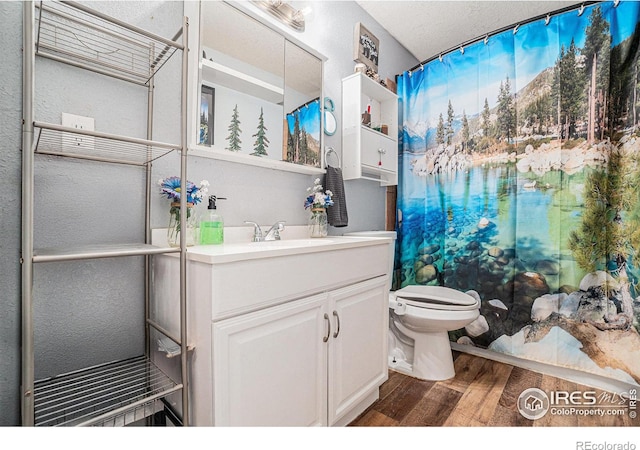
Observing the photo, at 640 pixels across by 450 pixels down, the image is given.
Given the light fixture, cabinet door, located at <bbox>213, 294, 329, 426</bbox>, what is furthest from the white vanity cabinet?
the light fixture

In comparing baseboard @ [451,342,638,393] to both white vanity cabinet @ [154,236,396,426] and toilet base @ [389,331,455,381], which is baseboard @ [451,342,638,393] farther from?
white vanity cabinet @ [154,236,396,426]

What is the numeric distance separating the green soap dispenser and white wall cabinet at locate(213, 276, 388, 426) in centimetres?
42

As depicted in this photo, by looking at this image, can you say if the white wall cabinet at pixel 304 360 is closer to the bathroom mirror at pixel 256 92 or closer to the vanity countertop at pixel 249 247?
the vanity countertop at pixel 249 247

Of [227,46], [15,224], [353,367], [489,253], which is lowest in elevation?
[353,367]

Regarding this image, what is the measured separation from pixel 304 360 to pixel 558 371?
1769 mm

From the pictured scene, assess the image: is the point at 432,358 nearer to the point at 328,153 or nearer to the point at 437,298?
the point at 437,298

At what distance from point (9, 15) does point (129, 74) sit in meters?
0.32

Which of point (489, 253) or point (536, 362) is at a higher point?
point (489, 253)

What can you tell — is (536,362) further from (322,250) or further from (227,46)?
(227,46)

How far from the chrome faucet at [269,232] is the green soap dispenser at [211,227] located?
7.5 inches

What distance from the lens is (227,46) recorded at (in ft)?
4.60

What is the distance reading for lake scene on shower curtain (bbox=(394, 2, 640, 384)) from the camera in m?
1.73

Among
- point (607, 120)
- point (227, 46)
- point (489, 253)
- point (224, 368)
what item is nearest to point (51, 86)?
Result: point (227, 46)

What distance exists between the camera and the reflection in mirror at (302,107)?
1654 millimetres
